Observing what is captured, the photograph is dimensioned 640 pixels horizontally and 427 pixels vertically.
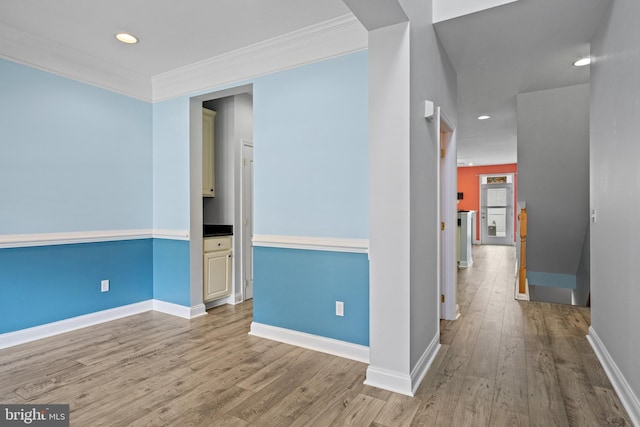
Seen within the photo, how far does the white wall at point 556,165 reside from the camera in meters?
4.09

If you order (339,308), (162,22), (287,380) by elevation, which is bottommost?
(287,380)

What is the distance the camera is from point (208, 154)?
14.0 ft

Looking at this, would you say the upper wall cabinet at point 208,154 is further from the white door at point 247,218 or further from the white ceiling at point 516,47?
the white ceiling at point 516,47

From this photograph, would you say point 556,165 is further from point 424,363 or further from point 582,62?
point 424,363

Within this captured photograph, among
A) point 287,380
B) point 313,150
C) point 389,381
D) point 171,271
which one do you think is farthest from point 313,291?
point 171,271

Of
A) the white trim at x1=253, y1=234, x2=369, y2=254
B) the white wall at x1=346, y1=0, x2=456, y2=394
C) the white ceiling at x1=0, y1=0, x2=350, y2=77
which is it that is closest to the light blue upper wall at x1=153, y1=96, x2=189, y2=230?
the white ceiling at x1=0, y1=0, x2=350, y2=77

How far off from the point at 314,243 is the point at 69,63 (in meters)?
2.89

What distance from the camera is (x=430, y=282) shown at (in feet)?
8.73

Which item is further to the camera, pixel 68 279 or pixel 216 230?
pixel 216 230

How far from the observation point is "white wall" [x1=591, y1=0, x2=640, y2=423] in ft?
6.17

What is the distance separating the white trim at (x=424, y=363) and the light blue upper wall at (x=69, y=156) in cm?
328

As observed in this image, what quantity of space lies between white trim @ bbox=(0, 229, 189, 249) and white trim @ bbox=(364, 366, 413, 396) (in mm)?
2471

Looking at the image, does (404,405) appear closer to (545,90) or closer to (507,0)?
(507,0)

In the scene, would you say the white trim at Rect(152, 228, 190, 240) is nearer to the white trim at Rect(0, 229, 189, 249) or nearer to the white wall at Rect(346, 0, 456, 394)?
the white trim at Rect(0, 229, 189, 249)
